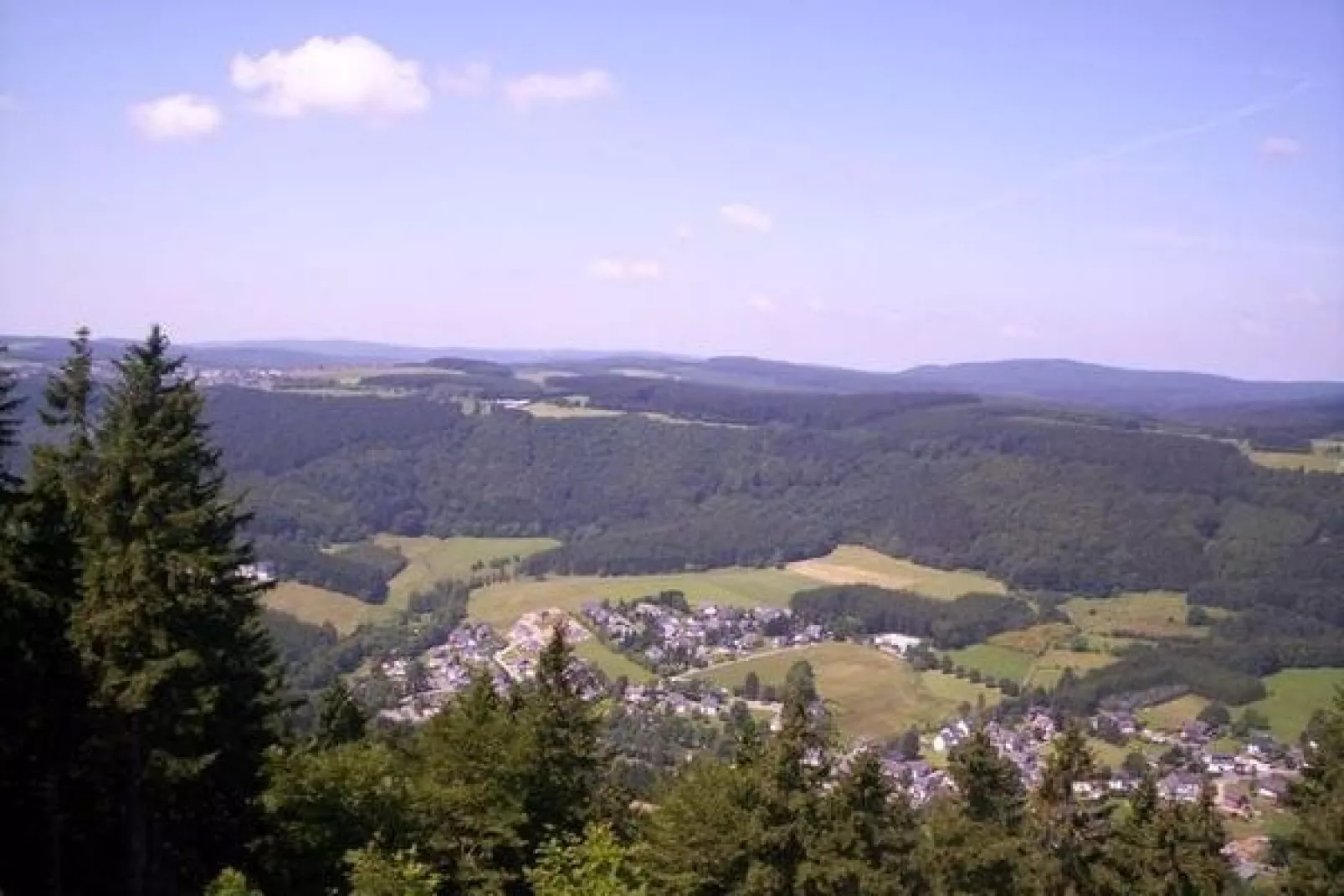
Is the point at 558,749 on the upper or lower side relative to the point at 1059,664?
upper

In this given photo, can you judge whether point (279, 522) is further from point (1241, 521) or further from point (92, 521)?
point (92, 521)

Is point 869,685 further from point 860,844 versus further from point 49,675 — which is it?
point 49,675

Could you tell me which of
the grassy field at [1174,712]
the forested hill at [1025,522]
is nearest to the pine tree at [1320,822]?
the grassy field at [1174,712]

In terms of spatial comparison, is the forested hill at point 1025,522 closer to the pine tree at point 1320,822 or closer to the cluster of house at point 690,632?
the cluster of house at point 690,632

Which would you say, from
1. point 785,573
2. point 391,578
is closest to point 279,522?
point 391,578

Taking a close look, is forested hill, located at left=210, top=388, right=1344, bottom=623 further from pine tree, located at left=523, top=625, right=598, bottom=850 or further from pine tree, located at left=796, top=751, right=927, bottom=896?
pine tree, located at left=523, top=625, right=598, bottom=850

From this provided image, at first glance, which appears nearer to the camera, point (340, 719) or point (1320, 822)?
point (1320, 822)

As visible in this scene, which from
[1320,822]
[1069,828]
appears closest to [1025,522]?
[1069,828]
